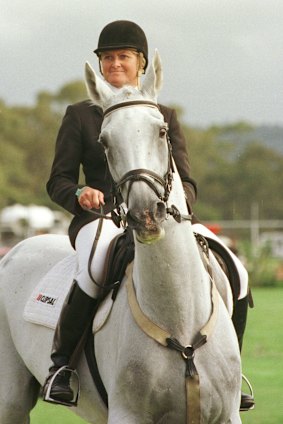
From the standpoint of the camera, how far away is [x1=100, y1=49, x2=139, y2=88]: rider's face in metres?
6.73

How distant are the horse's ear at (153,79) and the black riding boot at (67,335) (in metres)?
1.40

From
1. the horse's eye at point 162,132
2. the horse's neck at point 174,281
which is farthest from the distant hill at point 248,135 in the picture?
the horse's eye at point 162,132

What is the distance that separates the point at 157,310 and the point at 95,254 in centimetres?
77

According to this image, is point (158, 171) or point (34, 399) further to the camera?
point (34, 399)

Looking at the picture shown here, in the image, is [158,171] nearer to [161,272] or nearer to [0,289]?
[161,272]

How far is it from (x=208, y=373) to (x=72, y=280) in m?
1.42

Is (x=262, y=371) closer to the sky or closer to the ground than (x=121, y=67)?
closer to the ground

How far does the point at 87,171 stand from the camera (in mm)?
7023

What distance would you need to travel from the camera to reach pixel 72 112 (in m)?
7.04

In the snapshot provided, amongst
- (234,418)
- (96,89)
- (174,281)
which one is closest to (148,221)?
(174,281)

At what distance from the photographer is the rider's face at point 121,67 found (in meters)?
6.73

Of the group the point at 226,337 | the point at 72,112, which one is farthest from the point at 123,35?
the point at 226,337

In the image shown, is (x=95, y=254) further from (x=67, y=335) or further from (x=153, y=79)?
(x=153, y=79)

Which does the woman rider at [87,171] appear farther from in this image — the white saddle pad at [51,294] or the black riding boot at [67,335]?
the white saddle pad at [51,294]
